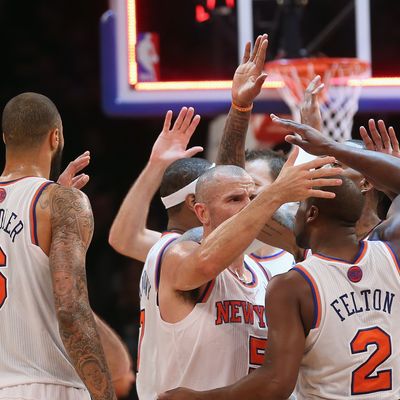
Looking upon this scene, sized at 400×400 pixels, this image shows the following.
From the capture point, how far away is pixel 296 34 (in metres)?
9.41

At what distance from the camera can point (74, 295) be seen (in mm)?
4523

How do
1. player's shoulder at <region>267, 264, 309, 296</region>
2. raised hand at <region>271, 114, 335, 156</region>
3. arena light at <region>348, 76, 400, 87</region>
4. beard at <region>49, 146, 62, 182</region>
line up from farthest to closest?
arena light at <region>348, 76, 400, 87</region> → beard at <region>49, 146, 62, 182</region> → raised hand at <region>271, 114, 335, 156</region> → player's shoulder at <region>267, 264, 309, 296</region>

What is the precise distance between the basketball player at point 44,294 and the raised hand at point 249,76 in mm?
1294

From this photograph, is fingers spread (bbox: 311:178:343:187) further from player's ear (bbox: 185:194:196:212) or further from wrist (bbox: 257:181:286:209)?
player's ear (bbox: 185:194:196:212)

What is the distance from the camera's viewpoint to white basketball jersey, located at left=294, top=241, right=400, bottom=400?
14.9 ft

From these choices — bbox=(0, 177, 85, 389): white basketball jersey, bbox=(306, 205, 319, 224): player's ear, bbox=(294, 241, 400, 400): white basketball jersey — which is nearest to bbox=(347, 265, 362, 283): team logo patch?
bbox=(294, 241, 400, 400): white basketball jersey

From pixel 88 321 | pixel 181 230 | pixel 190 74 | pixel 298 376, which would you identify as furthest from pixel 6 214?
pixel 190 74

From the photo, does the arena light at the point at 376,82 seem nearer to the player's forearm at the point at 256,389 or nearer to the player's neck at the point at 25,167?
the player's neck at the point at 25,167

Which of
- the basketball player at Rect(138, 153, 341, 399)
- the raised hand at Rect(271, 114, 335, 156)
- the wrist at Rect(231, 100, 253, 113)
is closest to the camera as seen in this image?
the raised hand at Rect(271, 114, 335, 156)

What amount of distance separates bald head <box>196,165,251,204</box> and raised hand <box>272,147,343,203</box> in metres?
0.45

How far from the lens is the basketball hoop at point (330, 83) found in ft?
29.1

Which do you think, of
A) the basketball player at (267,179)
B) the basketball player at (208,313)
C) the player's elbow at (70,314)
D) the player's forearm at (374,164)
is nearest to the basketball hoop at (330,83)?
the basketball player at (267,179)

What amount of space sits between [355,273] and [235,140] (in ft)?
4.51

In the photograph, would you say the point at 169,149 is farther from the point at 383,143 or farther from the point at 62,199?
the point at 62,199
